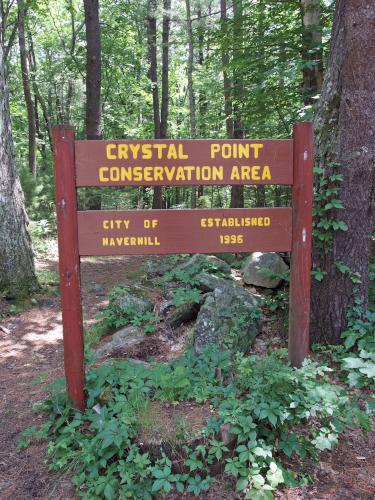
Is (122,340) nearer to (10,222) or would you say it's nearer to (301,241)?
(301,241)

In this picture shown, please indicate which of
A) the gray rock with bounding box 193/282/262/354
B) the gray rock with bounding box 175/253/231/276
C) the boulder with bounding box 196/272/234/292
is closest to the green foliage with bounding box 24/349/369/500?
the gray rock with bounding box 193/282/262/354

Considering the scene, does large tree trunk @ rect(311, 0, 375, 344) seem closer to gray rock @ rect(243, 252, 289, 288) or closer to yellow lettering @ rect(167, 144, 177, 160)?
yellow lettering @ rect(167, 144, 177, 160)

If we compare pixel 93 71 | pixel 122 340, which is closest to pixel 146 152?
pixel 122 340

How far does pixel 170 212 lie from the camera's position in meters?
3.35

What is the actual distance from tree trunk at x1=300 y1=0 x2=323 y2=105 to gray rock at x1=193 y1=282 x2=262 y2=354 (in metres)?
3.96

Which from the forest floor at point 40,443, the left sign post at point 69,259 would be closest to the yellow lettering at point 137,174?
the left sign post at point 69,259

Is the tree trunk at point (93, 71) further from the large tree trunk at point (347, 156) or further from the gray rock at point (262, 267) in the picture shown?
the large tree trunk at point (347, 156)

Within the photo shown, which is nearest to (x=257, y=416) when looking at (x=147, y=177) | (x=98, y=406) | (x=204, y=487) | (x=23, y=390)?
(x=204, y=487)

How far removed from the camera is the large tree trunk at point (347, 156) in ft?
13.0

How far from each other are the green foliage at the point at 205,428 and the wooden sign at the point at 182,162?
5.18 ft

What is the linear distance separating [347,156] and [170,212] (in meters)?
1.94

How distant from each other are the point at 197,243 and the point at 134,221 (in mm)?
543

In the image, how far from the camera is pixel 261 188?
15.0m

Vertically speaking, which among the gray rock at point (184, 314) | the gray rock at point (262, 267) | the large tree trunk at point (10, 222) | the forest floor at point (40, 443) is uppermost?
the large tree trunk at point (10, 222)
